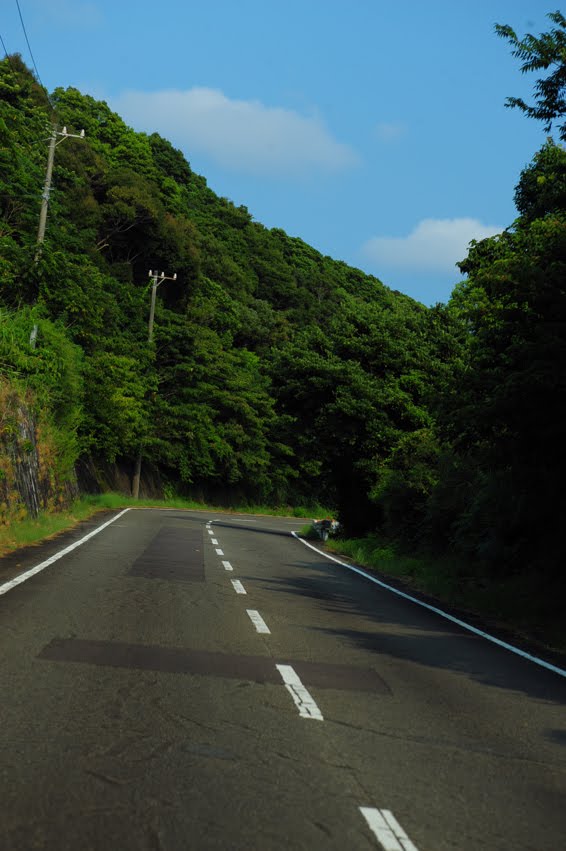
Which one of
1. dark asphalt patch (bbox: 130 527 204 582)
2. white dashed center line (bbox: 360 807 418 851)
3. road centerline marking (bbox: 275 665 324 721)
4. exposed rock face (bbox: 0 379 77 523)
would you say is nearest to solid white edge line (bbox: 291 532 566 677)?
road centerline marking (bbox: 275 665 324 721)

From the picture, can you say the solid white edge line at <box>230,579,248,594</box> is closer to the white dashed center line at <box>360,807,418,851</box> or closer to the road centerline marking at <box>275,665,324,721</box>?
the road centerline marking at <box>275,665,324,721</box>

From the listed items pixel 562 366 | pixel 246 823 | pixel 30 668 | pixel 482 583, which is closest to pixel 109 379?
pixel 482 583

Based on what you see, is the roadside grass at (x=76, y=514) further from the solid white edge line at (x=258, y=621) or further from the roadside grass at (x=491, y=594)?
the roadside grass at (x=491, y=594)

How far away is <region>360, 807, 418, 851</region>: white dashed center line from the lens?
13.4 feet

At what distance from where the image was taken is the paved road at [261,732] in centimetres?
423

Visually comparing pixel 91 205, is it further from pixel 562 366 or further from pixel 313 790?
pixel 313 790

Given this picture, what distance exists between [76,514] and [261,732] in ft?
87.3

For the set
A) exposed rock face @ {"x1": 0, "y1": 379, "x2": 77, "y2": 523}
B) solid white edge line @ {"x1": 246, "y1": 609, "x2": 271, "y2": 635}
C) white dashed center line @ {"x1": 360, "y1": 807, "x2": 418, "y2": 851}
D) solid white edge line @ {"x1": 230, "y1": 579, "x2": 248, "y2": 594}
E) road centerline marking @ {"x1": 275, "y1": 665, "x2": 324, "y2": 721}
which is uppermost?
exposed rock face @ {"x1": 0, "y1": 379, "x2": 77, "y2": 523}

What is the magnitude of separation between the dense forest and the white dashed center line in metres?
8.21

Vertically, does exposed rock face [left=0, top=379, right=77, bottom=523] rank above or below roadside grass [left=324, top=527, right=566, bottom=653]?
above

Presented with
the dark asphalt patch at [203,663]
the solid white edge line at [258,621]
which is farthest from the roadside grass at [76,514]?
the dark asphalt patch at [203,663]

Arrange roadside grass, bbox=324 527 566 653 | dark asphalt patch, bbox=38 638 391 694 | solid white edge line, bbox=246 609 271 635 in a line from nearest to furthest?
dark asphalt patch, bbox=38 638 391 694 → solid white edge line, bbox=246 609 271 635 → roadside grass, bbox=324 527 566 653

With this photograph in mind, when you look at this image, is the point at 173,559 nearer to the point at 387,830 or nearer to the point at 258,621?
the point at 258,621

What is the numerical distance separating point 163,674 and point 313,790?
2.80 metres
